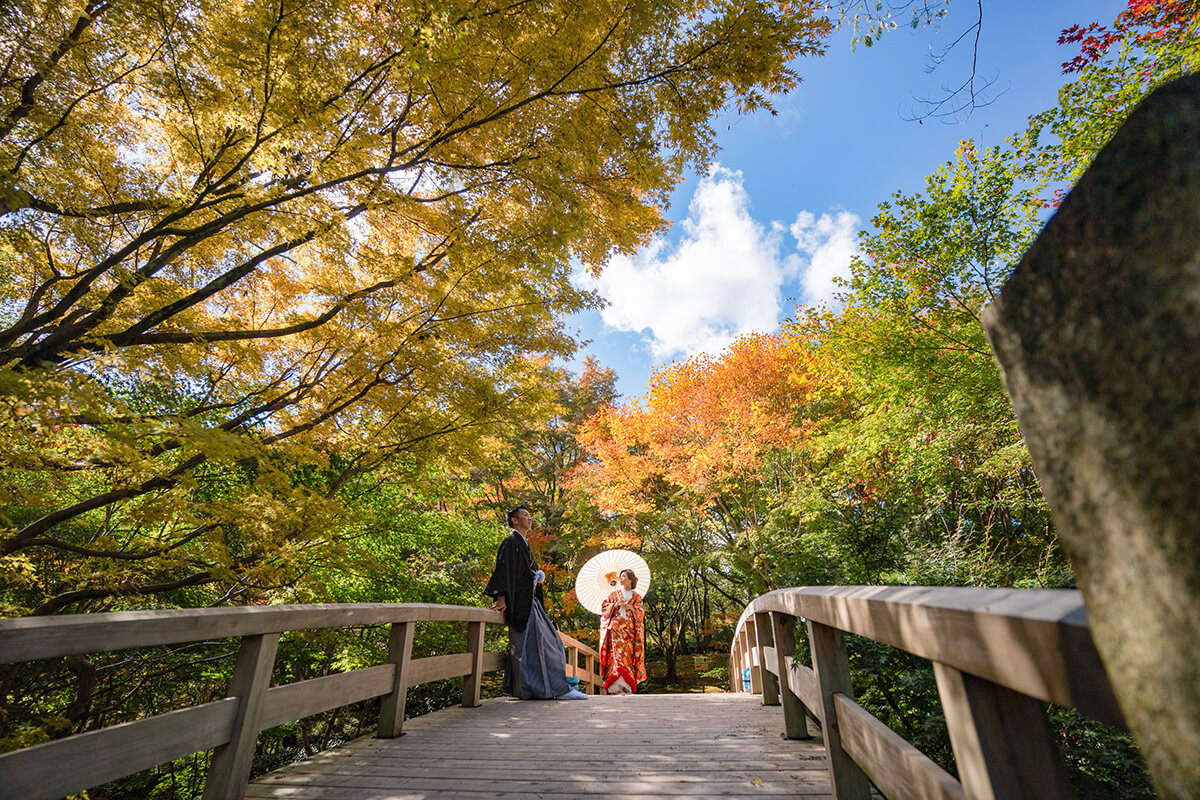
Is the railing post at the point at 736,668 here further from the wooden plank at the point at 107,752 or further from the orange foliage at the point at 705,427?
the wooden plank at the point at 107,752

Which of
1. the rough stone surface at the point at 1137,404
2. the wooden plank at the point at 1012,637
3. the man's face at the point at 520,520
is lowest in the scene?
the wooden plank at the point at 1012,637

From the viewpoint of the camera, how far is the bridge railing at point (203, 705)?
129 cm

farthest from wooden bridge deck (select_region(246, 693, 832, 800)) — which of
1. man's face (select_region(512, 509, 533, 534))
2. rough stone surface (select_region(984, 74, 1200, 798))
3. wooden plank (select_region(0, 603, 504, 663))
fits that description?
rough stone surface (select_region(984, 74, 1200, 798))

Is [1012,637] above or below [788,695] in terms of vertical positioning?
above

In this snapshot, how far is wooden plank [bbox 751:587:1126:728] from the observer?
574 millimetres

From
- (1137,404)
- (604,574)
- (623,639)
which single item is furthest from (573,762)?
(604,574)

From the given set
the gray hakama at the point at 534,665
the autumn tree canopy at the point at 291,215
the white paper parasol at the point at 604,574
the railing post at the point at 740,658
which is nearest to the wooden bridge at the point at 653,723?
the gray hakama at the point at 534,665

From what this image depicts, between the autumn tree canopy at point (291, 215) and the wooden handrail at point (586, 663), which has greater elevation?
the autumn tree canopy at point (291, 215)

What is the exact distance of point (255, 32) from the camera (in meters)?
2.55

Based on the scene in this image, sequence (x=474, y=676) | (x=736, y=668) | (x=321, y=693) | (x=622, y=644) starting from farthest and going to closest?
1. (x=622, y=644)
2. (x=736, y=668)
3. (x=474, y=676)
4. (x=321, y=693)

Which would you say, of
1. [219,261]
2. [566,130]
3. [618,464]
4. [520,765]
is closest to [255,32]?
[566,130]

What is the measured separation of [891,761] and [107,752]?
2179 millimetres

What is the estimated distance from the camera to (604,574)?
8.50m

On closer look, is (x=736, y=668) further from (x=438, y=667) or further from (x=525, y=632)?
(x=438, y=667)
